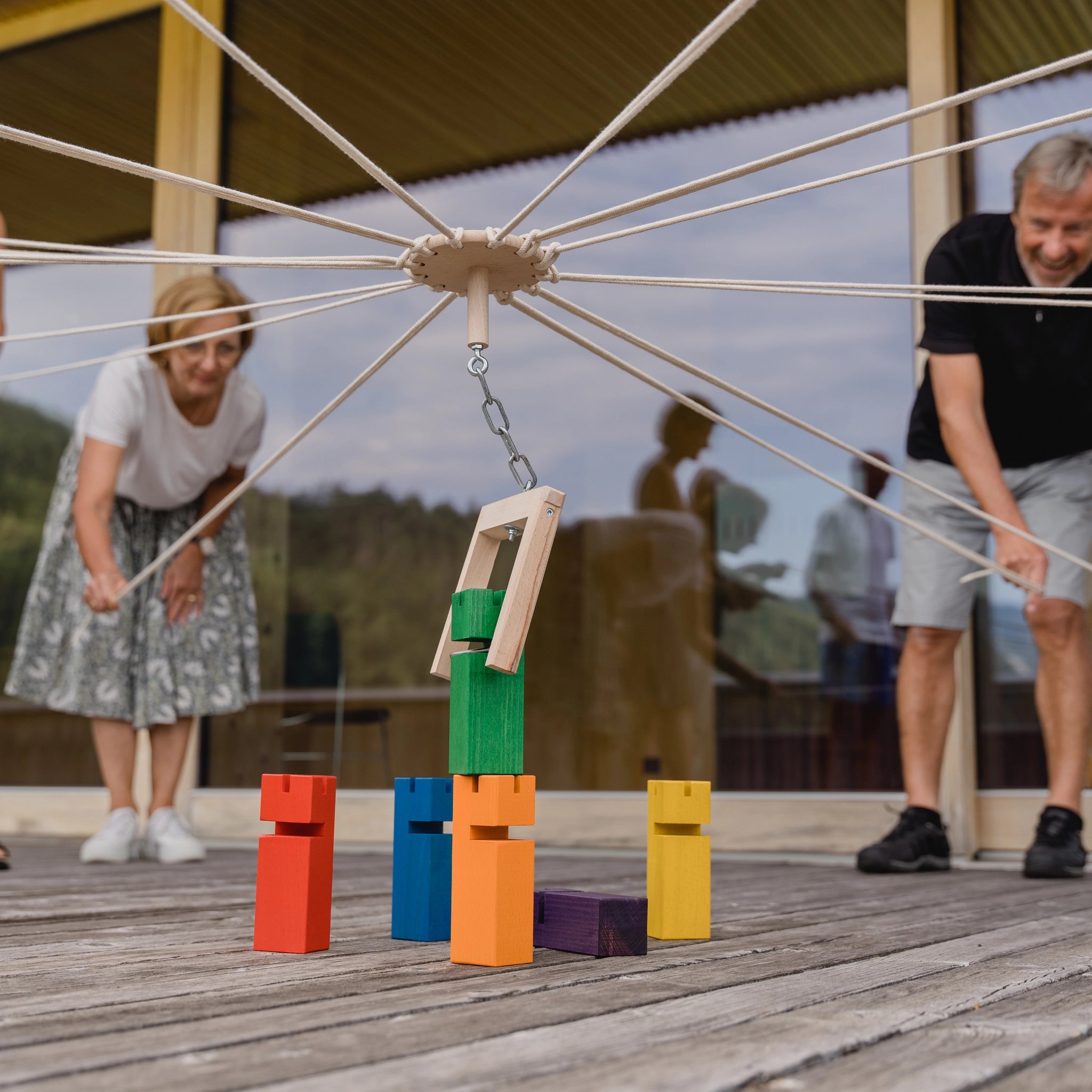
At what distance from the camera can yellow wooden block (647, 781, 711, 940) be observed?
138 cm

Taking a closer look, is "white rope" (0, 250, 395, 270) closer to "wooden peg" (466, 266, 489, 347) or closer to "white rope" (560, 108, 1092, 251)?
"wooden peg" (466, 266, 489, 347)

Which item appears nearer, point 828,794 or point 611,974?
point 611,974

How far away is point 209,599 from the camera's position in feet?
9.43

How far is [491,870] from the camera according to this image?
3.74 ft

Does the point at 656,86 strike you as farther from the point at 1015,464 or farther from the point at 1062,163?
the point at 1015,464

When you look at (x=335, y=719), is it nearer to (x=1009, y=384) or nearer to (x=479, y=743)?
(x=1009, y=384)

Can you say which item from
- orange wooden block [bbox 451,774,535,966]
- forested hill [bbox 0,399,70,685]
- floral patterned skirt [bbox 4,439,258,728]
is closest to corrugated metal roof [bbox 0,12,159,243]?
forested hill [bbox 0,399,70,685]

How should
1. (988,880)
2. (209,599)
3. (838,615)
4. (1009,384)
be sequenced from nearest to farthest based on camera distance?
(988,880) < (1009,384) < (209,599) < (838,615)

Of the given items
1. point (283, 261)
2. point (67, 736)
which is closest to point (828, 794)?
point (283, 261)

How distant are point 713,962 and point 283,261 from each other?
0.82 metres

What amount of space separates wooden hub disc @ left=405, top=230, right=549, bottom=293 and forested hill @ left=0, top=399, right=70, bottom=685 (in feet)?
10.7

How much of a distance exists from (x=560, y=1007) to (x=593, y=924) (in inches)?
10.9

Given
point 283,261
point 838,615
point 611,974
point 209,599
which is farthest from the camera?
point 838,615

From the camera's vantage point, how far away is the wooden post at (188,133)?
12.2 feet
